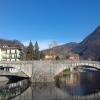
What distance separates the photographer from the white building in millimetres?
88312

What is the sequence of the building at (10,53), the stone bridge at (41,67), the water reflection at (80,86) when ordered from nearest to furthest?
the water reflection at (80,86) < the stone bridge at (41,67) < the building at (10,53)

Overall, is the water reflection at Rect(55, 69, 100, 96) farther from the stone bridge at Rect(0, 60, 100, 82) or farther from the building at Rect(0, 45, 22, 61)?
the building at Rect(0, 45, 22, 61)

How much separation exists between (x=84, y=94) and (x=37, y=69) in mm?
19771

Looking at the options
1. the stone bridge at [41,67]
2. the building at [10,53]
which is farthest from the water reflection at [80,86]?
the building at [10,53]

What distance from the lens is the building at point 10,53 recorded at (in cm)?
8825

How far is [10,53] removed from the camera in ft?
295

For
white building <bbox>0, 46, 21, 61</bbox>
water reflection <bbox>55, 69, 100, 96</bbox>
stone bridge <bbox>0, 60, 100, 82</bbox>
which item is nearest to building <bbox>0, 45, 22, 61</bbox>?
white building <bbox>0, 46, 21, 61</bbox>

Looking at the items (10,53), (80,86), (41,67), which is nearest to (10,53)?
(10,53)

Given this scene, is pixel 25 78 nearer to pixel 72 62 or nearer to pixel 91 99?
pixel 72 62

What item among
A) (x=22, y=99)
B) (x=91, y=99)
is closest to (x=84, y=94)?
(x=91, y=99)

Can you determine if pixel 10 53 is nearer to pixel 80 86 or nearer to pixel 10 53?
pixel 10 53

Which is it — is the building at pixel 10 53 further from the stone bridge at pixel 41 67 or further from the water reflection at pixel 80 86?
the stone bridge at pixel 41 67

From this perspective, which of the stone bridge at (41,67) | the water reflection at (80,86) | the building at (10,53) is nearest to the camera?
the water reflection at (80,86)

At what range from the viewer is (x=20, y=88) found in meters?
48.2
